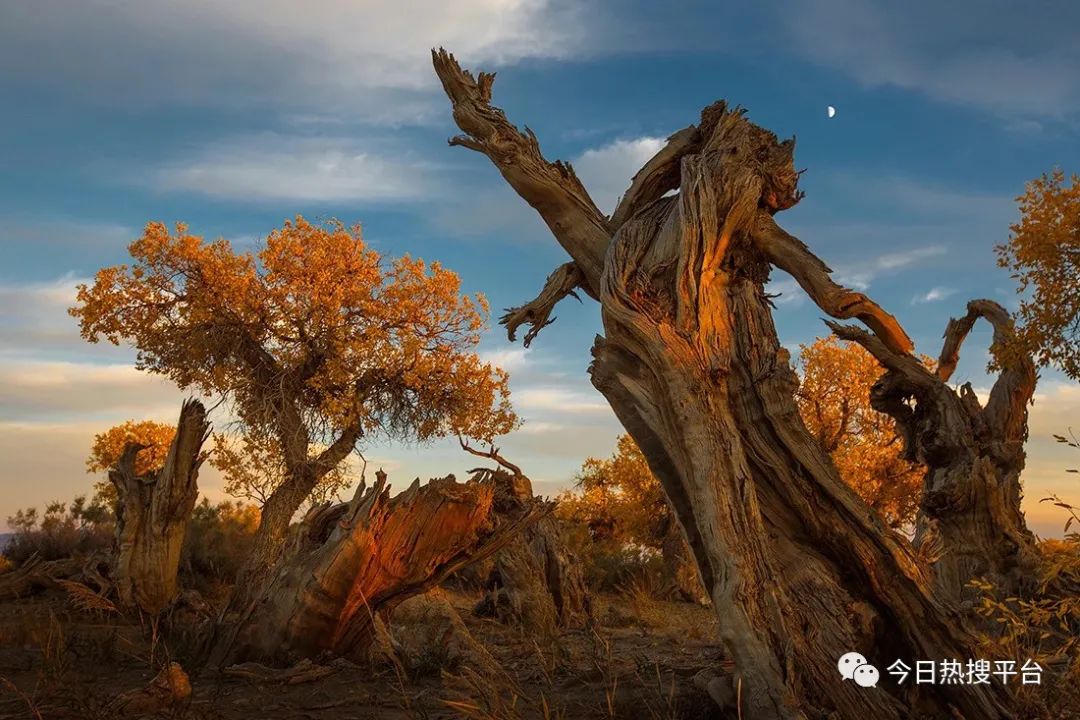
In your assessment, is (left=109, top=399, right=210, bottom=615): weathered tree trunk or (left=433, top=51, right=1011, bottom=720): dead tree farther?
(left=109, top=399, right=210, bottom=615): weathered tree trunk

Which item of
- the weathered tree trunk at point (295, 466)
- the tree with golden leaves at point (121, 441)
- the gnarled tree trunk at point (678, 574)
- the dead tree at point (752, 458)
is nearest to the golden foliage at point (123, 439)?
the tree with golden leaves at point (121, 441)

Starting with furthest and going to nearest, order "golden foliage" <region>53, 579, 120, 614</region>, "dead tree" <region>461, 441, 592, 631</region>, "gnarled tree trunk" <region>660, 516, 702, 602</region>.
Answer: "gnarled tree trunk" <region>660, 516, 702, 602</region> → "dead tree" <region>461, 441, 592, 631</region> → "golden foliage" <region>53, 579, 120, 614</region>

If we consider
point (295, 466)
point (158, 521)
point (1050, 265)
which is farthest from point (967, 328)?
point (295, 466)

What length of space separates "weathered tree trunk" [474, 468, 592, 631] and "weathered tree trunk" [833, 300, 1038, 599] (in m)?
5.26

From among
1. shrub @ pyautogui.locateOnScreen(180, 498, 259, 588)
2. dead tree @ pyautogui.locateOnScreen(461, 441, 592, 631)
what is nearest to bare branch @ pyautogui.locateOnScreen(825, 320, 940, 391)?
dead tree @ pyautogui.locateOnScreen(461, 441, 592, 631)

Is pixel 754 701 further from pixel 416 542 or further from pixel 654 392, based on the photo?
pixel 416 542

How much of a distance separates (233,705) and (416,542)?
219 centimetres

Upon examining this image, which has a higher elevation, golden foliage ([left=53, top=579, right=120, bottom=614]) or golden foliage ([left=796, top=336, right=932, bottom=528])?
golden foliage ([left=796, top=336, right=932, bottom=528])

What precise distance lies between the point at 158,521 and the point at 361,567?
605 centimetres

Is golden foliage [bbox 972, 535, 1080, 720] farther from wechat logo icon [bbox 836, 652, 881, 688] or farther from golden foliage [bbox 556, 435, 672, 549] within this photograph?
golden foliage [bbox 556, 435, 672, 549]

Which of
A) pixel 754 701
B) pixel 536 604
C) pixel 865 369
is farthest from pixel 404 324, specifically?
pixel 754 701

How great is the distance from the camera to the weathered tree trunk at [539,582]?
1305cm

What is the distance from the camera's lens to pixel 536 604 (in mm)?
12711

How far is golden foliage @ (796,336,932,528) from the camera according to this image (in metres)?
24.8
